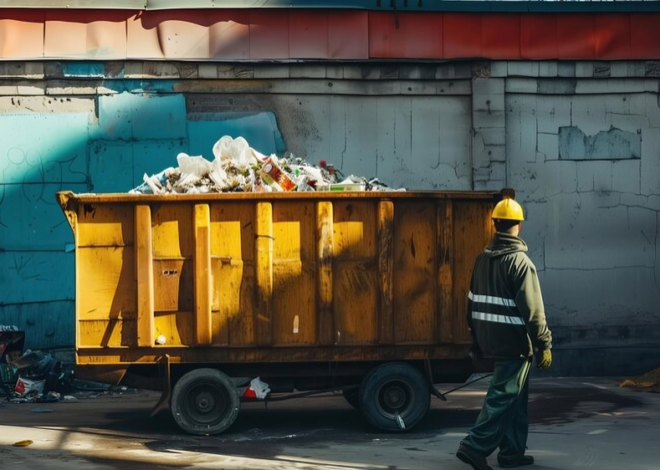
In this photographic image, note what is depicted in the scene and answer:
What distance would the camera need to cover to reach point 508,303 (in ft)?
26.7

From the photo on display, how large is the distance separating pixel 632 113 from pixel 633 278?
2.23m

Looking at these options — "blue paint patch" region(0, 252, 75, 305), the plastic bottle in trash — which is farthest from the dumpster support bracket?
"blue paint patch" region(0, 252, 75, 305)

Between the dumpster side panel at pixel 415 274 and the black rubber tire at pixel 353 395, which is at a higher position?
the dumpster side panel at pixel 415 274

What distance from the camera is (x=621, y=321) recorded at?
1509 centimetres

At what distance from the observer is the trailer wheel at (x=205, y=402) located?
10076mm

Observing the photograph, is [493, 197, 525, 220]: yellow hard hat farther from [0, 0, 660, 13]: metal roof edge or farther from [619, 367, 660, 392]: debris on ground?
[0, 0, 660, 13]: metal roof edge

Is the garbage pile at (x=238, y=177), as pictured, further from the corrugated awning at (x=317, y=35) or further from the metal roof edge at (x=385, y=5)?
the metal roof edge at (x=385, y=5)

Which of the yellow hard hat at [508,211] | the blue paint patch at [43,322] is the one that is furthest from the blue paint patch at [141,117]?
the yellow hard hat at [508,211]

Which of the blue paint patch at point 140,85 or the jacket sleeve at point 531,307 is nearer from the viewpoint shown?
the jacket sleeve at point 531,307

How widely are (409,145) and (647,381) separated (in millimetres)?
4277

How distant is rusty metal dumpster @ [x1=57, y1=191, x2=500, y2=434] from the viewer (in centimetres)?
1009

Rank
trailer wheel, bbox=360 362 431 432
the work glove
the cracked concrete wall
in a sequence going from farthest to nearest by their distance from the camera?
the cracked concrete wall < trailer wheel, bbox=360 362 431 432 < the work glove

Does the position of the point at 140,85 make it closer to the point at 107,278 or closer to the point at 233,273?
the point at 107,278

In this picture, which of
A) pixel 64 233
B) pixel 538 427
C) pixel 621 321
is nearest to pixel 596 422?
pixel 538 427
